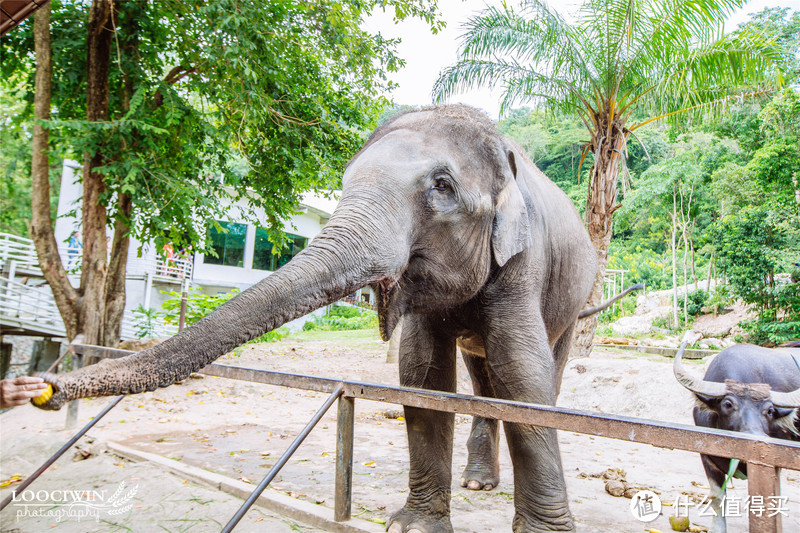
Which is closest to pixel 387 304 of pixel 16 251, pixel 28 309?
pixel 28 309

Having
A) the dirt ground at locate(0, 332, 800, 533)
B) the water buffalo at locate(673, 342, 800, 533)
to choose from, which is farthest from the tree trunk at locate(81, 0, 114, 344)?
the water buffalo at locate(673, 342, 800, 533)

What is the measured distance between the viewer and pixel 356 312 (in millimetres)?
25156

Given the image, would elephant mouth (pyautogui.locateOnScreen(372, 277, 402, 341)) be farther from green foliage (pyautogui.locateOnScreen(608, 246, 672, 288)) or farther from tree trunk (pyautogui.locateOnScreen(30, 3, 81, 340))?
green foliage (pyautogui.locateOnScreen(608, 246, 672, 288))

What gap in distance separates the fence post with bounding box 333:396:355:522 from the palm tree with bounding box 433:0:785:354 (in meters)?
8.02

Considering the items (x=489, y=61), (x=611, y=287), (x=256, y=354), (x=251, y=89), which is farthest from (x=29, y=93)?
(x=611, y=287)

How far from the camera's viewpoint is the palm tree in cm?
962

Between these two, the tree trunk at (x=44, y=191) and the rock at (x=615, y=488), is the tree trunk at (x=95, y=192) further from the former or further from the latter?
the rock at (x=615, y=488)

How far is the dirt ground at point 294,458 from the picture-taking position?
3.59m

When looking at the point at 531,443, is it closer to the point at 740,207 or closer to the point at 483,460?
the point at 483,460

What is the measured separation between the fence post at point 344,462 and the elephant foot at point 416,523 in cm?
27

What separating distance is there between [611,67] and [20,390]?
1066 cm

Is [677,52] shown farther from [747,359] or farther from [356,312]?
[356,312]

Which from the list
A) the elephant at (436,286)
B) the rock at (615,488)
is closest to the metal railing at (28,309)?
the elephant at (436,286)

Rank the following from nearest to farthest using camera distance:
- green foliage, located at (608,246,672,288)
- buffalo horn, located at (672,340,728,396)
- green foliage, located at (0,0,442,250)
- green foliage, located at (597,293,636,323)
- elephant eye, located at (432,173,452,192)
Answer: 1. elephant eye, located at (432,173,452,192)
2. buffalo horn, located at (672,340,728,396)
3. green foliage, located at (0,0,442,250)
4. green foliage, located at (597,293,636,323)
5. green foliage, located at (608,246,672,288)
